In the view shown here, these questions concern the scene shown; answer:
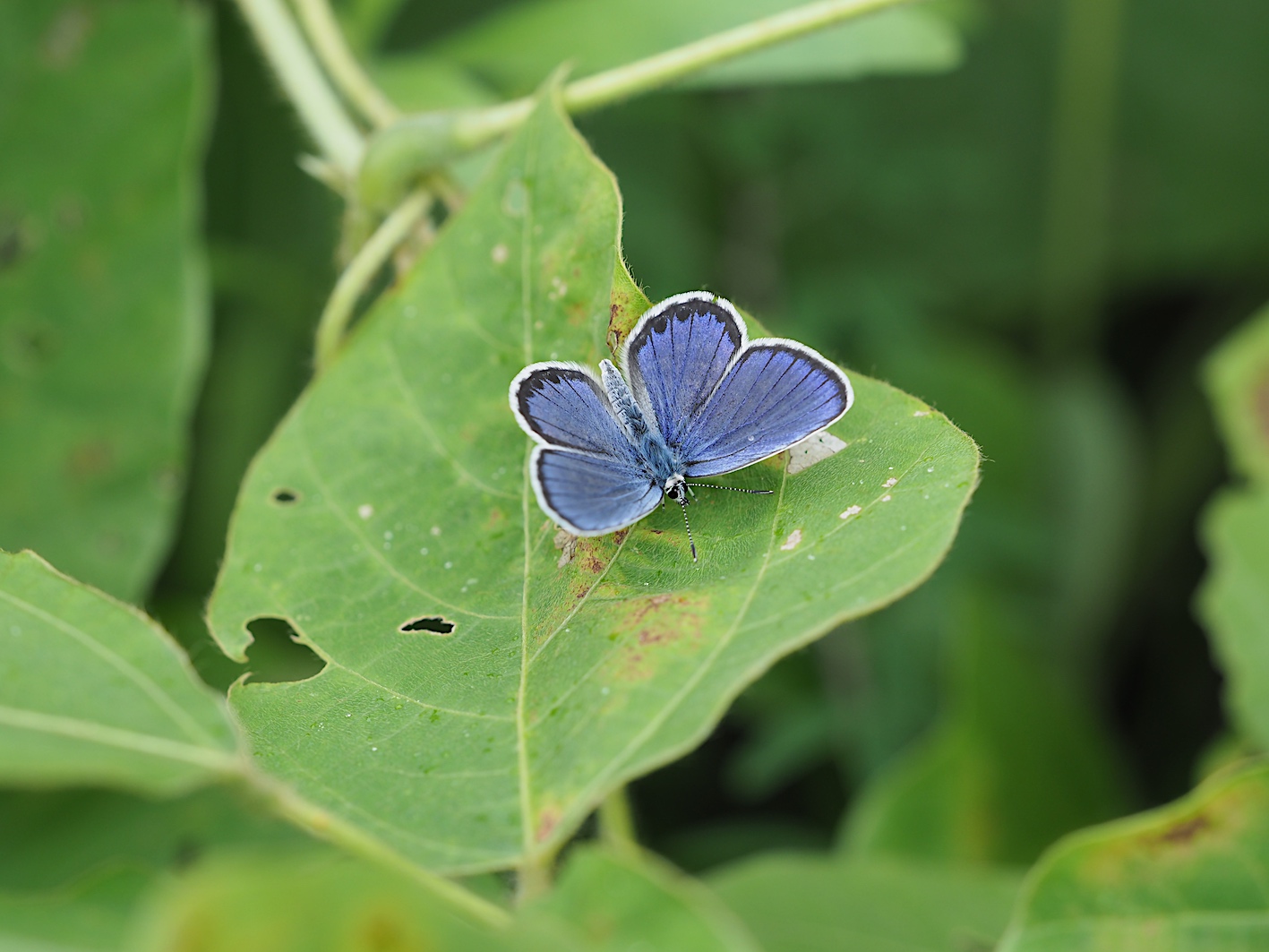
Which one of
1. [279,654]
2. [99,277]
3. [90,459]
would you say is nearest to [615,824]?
[279,654]

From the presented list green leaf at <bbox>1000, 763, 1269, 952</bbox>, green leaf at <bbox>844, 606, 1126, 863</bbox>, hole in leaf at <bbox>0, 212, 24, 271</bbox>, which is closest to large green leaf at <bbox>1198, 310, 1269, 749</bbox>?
green leaf at <bbox>844, 606, 1126, 863</bbox>

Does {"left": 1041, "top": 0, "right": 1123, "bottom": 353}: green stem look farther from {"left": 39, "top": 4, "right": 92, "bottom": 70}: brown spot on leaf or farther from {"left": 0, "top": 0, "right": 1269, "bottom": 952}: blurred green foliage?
{"left": 39, "top": 4, "right": 92, "bottom": 70}: brown spot on leaf

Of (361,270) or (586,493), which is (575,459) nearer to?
(586,493)

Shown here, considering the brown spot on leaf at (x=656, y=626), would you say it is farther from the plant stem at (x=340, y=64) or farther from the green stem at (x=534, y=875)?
the plant stem at (x=340, y=64)

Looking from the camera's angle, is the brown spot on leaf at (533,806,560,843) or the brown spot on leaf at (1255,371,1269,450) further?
the brown spot on leaf at (1255,371,1269,450)

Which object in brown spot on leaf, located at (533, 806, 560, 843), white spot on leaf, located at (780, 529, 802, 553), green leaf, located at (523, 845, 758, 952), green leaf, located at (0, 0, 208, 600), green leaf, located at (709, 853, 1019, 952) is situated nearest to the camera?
green leaf, located at (523, 845, 758, 952)

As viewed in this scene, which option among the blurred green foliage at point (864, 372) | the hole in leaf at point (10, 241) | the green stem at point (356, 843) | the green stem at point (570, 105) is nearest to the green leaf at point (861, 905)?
the blurred green foliage at point (864, 372)
